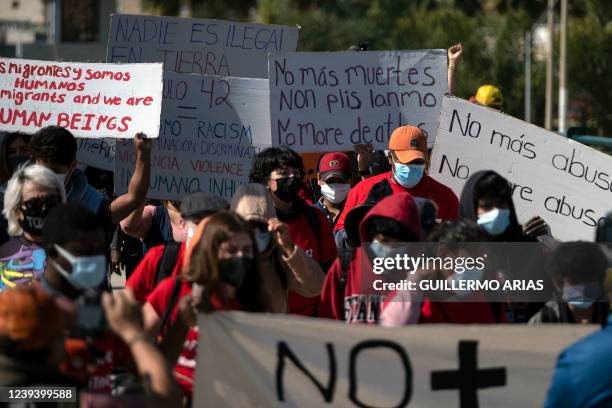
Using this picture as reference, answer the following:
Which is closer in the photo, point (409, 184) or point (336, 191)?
point (409, 184)

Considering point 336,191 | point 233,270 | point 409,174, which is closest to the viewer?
point 233,270

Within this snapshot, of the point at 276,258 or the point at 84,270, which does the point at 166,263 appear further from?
the point at 84,270

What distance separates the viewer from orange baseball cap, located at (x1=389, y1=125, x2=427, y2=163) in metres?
6.97

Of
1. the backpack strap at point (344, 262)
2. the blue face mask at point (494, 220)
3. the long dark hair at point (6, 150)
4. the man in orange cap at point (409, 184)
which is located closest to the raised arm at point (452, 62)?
the man in orange cap at point (409, 184)

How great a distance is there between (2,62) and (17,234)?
2852 millimetres

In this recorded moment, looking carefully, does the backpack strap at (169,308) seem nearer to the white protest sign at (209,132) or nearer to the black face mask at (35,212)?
the black face mask at (35,212)

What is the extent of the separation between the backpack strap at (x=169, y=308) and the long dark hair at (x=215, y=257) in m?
0.05

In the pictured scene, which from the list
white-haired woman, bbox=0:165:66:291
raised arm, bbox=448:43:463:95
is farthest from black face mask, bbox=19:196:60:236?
raised arm, bbox=448:43:463:95

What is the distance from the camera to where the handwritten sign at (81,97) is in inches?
302

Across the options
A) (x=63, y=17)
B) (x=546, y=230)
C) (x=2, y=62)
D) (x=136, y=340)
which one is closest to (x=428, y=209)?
(x=546, y=230)

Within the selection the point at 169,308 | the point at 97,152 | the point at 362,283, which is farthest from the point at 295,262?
the point at 97,152

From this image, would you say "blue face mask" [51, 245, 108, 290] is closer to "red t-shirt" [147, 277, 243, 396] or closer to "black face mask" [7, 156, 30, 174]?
"red t-shirt" [147, 277, 243, 396]

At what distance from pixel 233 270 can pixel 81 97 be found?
3.33m

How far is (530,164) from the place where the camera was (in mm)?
7633
